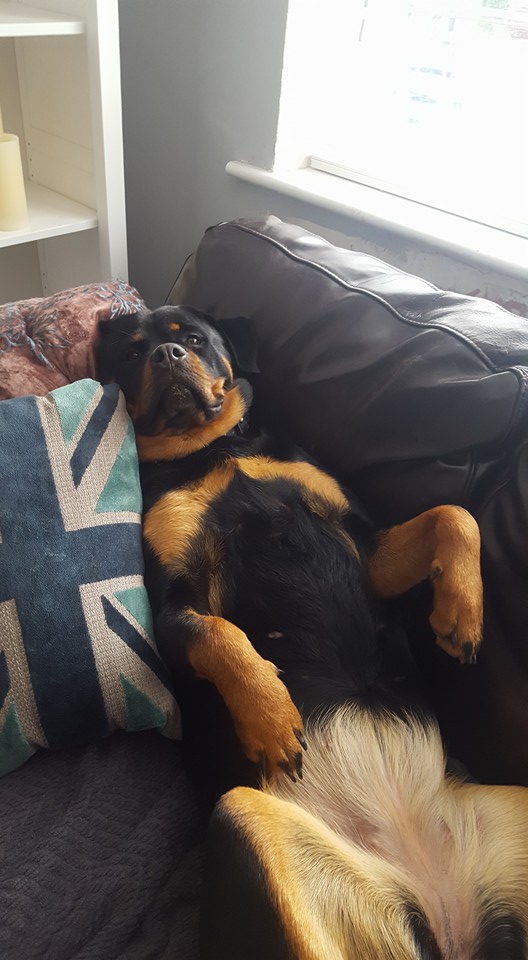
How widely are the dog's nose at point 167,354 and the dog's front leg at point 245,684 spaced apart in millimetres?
479

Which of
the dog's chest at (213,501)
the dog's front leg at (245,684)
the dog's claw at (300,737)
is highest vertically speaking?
the dog's chest at (213,501)

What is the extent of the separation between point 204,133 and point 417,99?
640mm

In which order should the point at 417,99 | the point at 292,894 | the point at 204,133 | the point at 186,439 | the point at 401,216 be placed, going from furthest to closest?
the point at 204,133, the point at 417,99, the point at 401,216, the point at 186,439, the point at 292,894

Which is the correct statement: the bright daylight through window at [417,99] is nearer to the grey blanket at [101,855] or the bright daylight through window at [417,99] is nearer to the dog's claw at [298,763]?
the dog's claw at [298,763]

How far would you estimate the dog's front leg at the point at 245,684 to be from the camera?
3.27ft

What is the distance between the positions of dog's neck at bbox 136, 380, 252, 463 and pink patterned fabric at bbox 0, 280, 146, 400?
7.0 inches

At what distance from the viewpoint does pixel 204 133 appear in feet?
7.05

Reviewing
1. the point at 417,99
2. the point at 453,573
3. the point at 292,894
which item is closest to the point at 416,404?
the point at 453,573

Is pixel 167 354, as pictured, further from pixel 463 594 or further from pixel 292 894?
pixel 292 894

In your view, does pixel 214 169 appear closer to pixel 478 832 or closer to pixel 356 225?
pixel 356 225

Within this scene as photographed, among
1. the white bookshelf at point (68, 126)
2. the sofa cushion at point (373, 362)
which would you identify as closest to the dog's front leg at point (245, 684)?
the sofa cushion at point (373, 362)

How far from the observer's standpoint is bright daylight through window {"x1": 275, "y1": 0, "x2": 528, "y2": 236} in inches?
69.1

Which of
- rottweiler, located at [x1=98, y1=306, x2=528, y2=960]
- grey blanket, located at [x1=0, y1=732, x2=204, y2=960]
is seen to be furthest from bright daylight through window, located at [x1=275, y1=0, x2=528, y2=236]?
grey blanket, located at [x1=0, y1=732, x2=204, y2=960]

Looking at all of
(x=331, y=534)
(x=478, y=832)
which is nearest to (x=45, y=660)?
(x=331, y=534)
